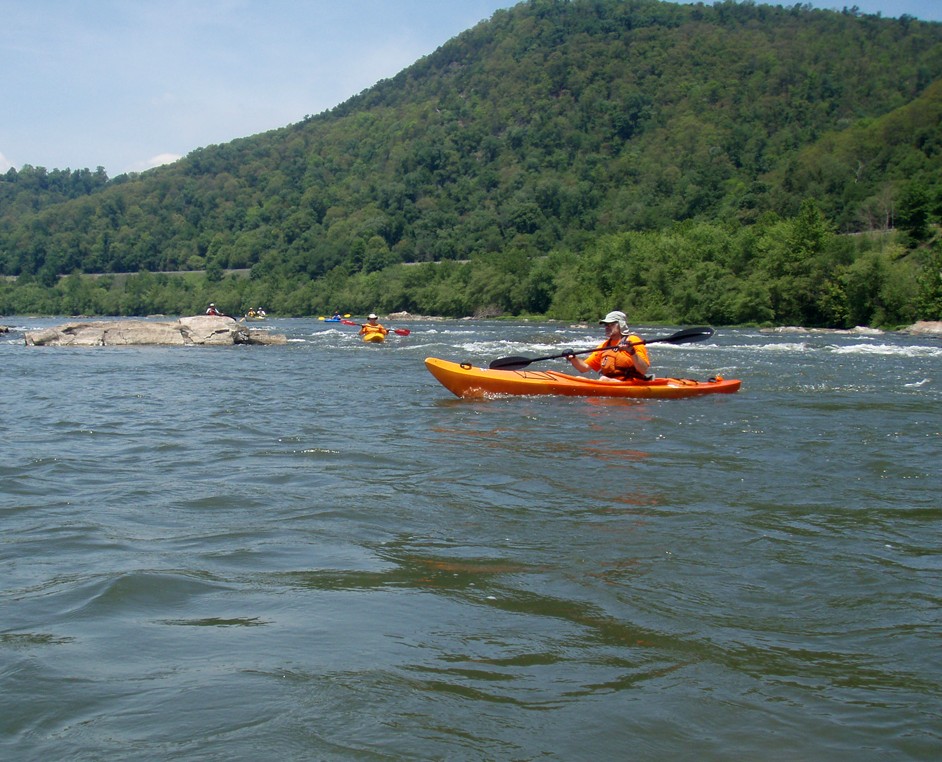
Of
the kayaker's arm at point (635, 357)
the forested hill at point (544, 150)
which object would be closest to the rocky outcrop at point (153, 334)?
the kayaker's arm at point (635, 357)

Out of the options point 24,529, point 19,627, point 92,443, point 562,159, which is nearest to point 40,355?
point 92,443

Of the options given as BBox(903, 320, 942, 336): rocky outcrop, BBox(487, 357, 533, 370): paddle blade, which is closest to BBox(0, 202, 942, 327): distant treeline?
BBox(903, 320, 942, 336): rocky outcrop

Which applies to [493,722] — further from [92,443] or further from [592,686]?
[92,443]

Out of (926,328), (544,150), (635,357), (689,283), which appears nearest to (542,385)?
(635,357)

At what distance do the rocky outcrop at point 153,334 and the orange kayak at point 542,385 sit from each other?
1611cm

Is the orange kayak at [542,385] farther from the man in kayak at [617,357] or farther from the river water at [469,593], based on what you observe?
the river water at [469,593]

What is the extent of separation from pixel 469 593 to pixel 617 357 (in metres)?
8.43

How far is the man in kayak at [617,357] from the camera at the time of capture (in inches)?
475

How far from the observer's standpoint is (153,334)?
26.6 meters

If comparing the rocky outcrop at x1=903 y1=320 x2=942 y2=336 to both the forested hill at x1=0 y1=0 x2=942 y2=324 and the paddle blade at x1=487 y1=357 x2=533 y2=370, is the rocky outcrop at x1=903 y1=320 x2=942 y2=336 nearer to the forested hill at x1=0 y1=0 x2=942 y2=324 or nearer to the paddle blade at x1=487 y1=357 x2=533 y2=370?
the paddle blade at x1=487 y1=357 x2=533 y2=370

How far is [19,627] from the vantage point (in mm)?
3545

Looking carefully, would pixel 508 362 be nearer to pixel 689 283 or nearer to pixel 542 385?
pixel 542 385

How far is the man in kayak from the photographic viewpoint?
12.1 metres

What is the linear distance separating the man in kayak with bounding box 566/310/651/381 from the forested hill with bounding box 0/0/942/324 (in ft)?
223
